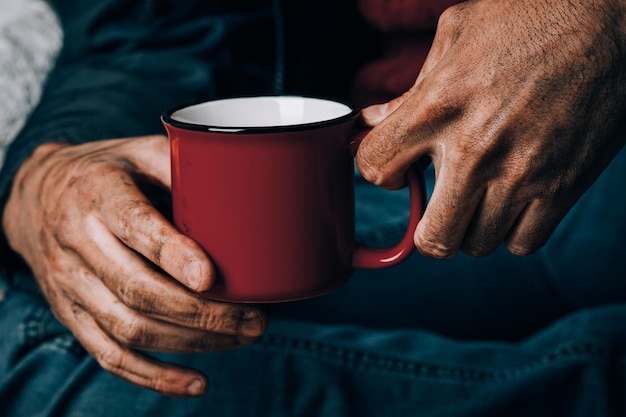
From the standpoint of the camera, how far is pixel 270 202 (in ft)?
1.92

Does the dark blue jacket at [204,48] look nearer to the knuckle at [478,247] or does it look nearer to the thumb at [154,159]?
the thumb at [154,159]

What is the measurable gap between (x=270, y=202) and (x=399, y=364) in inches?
13.7

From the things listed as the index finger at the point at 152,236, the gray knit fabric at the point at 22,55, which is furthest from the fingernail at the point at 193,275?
the gray knit fabric at the point at 22,55

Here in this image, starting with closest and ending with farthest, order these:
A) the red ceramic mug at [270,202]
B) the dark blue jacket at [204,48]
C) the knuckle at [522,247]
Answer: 1. the red ceramic mug at [270,202]
2. the knuckle at [522,247]
3. the dark blue jacket at [204,48]

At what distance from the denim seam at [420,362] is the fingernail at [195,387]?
4.9 inches

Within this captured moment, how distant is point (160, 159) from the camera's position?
0.76 m

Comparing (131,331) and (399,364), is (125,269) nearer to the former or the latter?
(131,331)

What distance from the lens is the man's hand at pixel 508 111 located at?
0.57m

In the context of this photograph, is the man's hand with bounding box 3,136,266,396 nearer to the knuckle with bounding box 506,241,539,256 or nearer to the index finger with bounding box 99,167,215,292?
the index finger with bounding box 99,167,215,292

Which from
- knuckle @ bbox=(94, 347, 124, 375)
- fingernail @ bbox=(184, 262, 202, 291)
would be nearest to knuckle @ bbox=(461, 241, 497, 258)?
fingernail @ bbox=(184, 262, 202, 291)

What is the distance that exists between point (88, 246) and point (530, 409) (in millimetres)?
504

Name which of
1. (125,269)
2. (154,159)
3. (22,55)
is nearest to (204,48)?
(22,55)

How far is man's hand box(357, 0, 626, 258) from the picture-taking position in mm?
572

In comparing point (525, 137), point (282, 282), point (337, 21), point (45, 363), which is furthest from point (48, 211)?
point (337, 21)
